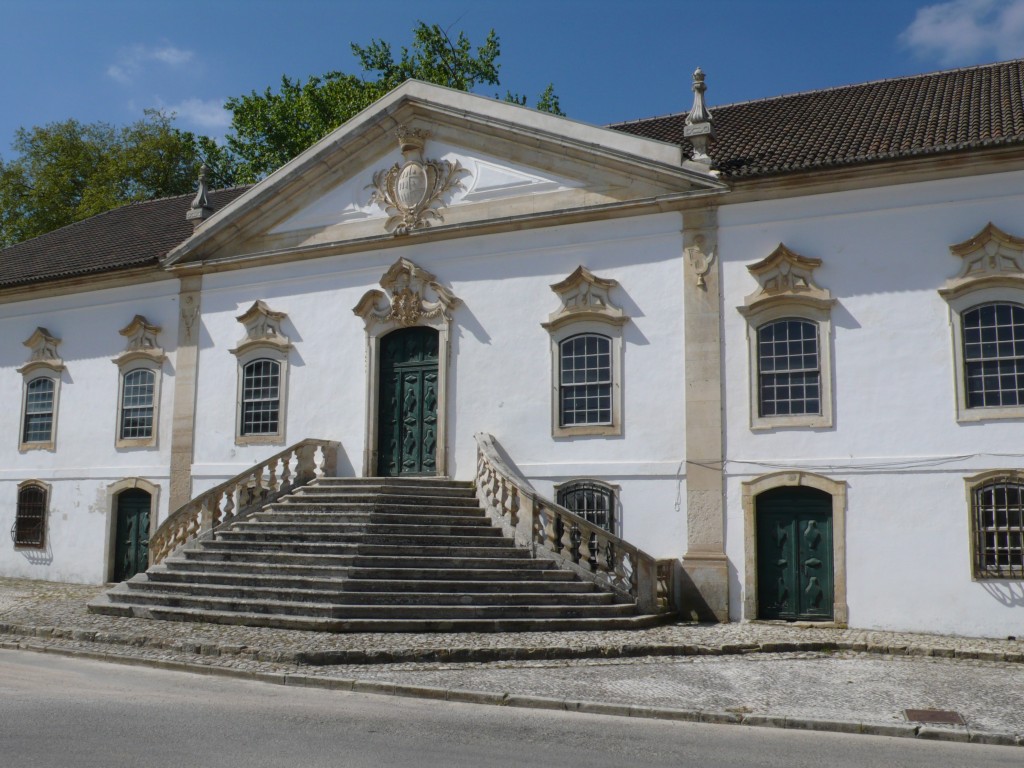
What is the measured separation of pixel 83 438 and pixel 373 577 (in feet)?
34.7

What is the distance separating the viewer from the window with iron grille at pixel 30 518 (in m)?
21.9

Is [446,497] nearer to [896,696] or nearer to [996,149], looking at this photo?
[896,696]

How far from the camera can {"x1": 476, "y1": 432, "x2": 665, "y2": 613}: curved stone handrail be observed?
14.6 metres

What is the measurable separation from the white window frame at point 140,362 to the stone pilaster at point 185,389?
49 centimetres

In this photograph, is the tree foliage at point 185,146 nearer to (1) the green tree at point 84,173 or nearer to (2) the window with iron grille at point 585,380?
(1) the green tree at point 84,173

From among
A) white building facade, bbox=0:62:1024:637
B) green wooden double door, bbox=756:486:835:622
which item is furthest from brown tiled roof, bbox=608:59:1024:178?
green wooden double door, bbox=756:486:835:622

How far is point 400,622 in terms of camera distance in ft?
42.8

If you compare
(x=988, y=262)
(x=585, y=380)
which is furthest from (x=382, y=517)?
(x=988, y=262)

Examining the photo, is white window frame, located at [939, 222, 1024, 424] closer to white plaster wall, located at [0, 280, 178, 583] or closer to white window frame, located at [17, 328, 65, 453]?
white plaster wall, located at [0, 280, 178, 583]

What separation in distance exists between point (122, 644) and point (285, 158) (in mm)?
23649

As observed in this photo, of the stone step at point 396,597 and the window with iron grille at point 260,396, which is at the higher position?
the window with iron grille at point 260,396

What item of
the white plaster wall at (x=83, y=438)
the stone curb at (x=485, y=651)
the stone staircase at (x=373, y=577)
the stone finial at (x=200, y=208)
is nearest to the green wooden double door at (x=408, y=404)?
the stone staircase at (x=373, y=577)

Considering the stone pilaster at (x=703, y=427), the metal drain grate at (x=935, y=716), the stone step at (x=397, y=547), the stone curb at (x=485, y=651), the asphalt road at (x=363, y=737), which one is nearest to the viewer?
the asphalt road at (x=363, y=737)

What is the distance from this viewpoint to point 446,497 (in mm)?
16672
